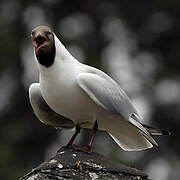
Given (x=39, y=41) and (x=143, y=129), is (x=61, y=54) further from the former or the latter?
(x=143, y=129)

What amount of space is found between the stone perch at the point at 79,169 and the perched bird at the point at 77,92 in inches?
8.1

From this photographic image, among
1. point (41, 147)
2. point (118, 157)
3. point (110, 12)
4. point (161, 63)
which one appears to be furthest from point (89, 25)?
point (118, 157)

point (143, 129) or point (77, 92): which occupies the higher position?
point (77, 92)

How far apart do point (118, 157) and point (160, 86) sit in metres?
3.30

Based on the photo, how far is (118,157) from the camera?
14578 mm

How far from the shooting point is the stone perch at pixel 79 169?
5.10 metres

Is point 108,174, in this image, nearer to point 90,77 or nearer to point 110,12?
point 90,77

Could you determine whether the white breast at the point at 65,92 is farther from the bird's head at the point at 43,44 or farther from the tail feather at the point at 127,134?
the tail feather at the point at 127,134

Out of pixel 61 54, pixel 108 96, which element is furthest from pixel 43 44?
pixel 108 96

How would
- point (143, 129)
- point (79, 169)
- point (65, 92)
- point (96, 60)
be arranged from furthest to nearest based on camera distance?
point (96, 60) < point (143, 129) < point (65, 92) < point (79, 169)

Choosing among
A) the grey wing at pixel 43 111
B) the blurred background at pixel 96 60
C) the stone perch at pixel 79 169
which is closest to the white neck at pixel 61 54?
the grey wing at pixel 43 111

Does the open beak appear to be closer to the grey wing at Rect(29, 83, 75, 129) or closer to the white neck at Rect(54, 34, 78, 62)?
the white neck at Rect(54, 34, 78, 62)

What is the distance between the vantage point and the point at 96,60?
1605 centimetres

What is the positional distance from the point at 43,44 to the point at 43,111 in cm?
79
